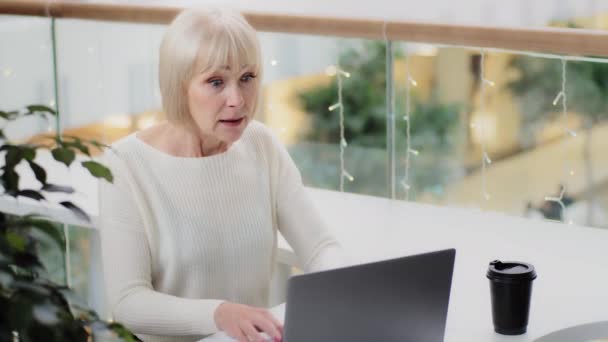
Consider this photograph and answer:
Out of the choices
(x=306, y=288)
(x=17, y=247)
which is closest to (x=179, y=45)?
(x=306, y=288)

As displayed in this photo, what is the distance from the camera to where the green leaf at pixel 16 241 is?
0.91 m

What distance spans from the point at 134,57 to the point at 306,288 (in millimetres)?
3876

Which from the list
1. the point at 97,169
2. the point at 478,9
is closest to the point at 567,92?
the point at 478,9

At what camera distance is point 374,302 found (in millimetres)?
1518

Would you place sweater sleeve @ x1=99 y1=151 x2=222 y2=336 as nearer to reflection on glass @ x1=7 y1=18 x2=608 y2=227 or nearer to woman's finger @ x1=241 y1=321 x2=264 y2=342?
woman's finger @ x1=241 y1=321 x2=264 y2=342

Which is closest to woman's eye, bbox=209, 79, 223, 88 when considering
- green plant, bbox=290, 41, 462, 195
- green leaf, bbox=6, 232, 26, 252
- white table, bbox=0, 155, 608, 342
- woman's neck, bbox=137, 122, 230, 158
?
woman's neck, bbox=137, 122, 230, 158

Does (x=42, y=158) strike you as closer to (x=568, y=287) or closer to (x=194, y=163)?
(x=194, y=163)

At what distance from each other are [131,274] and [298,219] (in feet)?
1.35

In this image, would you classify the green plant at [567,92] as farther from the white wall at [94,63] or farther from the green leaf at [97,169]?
the green leaf at [97,169]

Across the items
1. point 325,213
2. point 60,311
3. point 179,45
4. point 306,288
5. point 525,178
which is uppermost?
point 179,45

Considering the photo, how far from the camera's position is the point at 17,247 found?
906 mm

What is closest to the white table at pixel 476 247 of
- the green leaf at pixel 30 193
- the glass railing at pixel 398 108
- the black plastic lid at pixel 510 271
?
the black plastic lid at pixel 510 271

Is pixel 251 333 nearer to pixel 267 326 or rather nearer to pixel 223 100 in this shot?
pixel 267 326

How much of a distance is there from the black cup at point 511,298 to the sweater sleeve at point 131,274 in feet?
1.72
